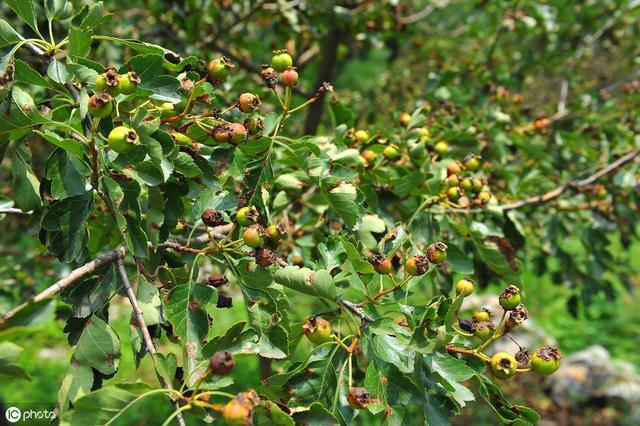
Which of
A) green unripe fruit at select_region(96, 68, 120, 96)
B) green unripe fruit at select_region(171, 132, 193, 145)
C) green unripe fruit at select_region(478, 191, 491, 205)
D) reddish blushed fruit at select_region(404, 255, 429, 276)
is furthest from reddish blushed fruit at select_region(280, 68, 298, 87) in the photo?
green unripe fruit at select_region(478, 191, 491, 205)

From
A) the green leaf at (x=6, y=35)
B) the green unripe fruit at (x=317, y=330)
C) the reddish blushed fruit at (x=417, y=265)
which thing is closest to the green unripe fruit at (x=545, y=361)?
the reddish blushed fruit at (x=417, y=265)

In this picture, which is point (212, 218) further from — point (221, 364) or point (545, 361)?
point (545, 361)

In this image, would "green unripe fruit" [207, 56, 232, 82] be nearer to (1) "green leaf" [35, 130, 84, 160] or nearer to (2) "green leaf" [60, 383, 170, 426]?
(1) "green leaf" [35, 130, 84, 160]

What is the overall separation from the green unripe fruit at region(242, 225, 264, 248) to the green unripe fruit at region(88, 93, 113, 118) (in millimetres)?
353

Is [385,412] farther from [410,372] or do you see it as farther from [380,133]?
[380,133]

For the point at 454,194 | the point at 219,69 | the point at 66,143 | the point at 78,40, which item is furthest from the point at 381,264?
the point at 78,40

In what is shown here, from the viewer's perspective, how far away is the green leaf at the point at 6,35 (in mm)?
1113

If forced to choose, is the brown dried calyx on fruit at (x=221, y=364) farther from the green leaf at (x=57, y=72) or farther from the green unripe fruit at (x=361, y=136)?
the green unripe fruit at (x=361, y=136)

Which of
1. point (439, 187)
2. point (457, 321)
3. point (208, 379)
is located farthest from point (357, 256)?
point (439, 187)

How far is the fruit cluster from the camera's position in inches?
42.8

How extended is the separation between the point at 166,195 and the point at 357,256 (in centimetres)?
46

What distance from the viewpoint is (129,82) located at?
1084 mm

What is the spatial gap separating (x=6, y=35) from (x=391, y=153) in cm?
100

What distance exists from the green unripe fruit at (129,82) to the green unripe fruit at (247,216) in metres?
0.33
